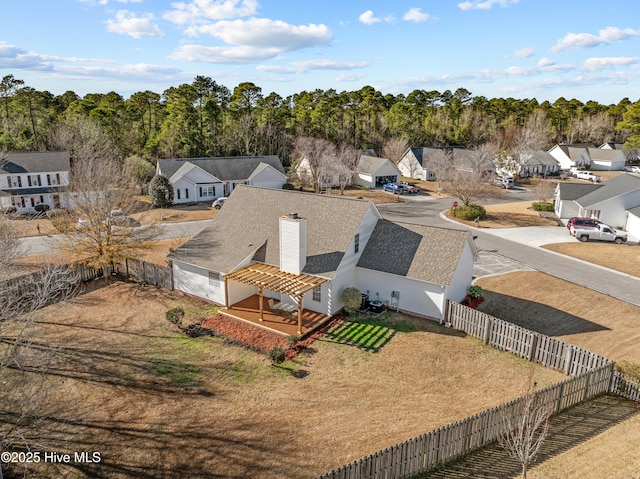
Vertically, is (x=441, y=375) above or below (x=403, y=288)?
below

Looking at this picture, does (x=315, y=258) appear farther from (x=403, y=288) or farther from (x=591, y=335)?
(x=591, y=335)

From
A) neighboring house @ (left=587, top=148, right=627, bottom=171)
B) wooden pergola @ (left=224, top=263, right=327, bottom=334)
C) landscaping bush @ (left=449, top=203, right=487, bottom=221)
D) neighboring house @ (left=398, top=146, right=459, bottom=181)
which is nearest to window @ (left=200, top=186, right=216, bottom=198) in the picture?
landscaping bush @ (left=449, top=203, right=487, bottom=221)

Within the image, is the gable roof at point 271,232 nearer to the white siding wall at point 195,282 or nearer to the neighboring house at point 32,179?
the white siding wall at point 195,282

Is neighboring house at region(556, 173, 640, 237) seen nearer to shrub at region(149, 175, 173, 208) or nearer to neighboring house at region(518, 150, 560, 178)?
neighboring house at region(518, 150, 560, 178)

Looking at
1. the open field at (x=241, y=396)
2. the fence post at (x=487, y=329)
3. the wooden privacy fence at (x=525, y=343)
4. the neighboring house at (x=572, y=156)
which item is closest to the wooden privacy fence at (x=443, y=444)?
the open field at (x=241, y=396)

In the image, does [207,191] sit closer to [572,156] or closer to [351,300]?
[351,300]

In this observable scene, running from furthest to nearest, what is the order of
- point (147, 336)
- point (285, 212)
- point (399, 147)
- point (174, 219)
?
point (399, 147)
point (174, 219)
point (285, 212)
point (147, 336)

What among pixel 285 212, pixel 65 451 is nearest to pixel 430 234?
pixel 285 212

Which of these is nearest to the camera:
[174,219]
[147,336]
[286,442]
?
[286,442]
